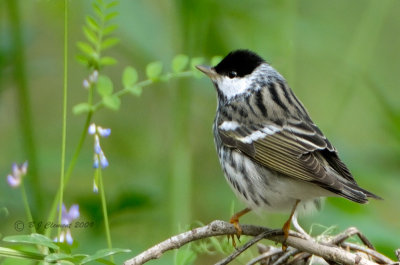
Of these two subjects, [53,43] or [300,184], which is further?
[53,43]

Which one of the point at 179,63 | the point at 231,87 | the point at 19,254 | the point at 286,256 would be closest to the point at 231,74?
the point at 231,87

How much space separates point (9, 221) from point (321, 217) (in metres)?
1.60

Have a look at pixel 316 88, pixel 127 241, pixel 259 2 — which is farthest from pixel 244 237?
pixel 316 88

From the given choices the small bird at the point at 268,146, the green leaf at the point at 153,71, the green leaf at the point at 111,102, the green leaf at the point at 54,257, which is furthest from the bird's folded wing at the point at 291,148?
the green leaf at the point at 54,257

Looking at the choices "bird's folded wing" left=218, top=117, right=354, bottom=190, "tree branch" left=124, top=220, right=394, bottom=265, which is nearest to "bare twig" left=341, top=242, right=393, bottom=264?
"tree branch" left=124, top=220, right=394, bottom=265

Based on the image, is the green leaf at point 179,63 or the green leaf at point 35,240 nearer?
the green leaf at point 35,240

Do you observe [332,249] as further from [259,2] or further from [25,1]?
[25,1]

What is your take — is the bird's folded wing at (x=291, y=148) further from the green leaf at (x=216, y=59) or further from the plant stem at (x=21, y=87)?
the plant stem at (x=21, y=87)

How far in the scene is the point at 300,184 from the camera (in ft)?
11.8

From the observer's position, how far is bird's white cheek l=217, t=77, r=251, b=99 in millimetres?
4352

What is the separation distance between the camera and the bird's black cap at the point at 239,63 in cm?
430

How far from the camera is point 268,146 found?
12.6 feet

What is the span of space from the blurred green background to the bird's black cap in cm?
27

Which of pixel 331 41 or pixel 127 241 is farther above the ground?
pixel 331 41
